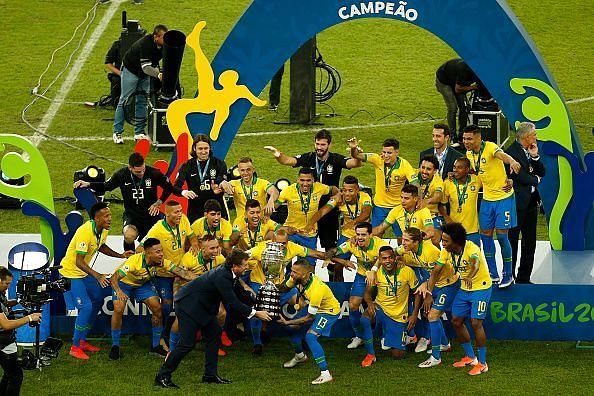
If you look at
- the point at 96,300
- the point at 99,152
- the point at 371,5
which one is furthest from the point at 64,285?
the point at 99,152

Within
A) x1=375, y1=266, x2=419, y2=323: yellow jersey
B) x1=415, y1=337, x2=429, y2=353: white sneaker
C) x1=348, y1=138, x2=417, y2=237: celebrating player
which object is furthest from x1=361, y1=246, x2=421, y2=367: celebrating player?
x1=348, y1=138, x2=417, y2=237: celebrating player

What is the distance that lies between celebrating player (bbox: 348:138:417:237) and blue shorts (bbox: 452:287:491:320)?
5.34 ft

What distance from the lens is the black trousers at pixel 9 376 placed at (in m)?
13.4

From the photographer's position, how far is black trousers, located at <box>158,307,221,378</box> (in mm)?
14250

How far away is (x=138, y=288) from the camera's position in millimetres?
15242

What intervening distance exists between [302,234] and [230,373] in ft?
→ 7.22

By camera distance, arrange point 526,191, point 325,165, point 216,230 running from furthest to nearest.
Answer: point 325,165 < point 526,191 < point 216,230

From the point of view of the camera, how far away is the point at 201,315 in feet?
46.8

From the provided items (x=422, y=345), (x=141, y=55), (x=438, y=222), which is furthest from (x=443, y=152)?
(x=141, y=55)

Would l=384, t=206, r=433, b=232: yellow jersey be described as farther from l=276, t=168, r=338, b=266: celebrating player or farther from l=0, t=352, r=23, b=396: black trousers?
l=0, t=352, r=23, b=396: black trousers

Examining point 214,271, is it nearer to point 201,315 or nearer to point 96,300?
point 201,315

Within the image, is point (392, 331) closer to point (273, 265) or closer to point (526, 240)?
point (273, 265)

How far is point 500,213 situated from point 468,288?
1.39 meters

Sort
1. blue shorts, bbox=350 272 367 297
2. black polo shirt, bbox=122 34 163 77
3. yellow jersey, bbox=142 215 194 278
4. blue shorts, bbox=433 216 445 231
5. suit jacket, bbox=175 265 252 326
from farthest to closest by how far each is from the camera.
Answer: black polo shirt, bbox=122 34 163 77, blue shorts, bbox=433 216 445 231, yellow jersey, bbox=142 215 194 278, blue shorts, bbox=350 272 367 297, suit jacket, bbox=175 265 252 326
